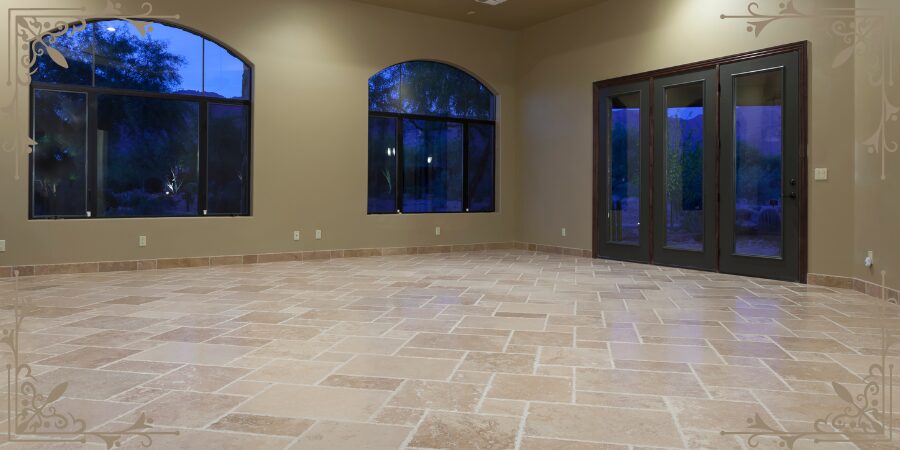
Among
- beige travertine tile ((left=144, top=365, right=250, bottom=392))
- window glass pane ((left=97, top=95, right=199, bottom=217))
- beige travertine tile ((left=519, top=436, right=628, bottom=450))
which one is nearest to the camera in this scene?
beige travertine tile ((left=519, top=436, right=628, bottom=450))

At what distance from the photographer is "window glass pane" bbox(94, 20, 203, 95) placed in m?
6.72

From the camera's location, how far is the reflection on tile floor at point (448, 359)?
2.19m

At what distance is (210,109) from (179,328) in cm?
426

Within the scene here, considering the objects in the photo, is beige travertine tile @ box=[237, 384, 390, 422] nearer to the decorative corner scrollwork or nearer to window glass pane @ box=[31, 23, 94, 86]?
the decorative corner scrollwork

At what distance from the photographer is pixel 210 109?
7363 mm

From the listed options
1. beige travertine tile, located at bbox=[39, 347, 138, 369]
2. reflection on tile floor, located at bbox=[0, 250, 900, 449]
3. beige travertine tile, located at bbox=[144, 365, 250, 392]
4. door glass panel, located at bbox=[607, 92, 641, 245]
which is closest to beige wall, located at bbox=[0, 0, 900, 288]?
door glass panel, located at bbox=[607, 92, 641, 245]

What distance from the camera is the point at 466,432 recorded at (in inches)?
83.8

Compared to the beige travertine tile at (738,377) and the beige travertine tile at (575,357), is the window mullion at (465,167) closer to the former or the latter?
the beige travertine tile at (575,357)

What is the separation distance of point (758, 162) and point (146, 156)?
261 inches

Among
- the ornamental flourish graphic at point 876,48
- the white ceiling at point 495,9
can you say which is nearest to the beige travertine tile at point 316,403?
the ornamental flourish graphic at point 876,48

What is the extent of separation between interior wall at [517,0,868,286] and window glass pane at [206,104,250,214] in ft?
13.4

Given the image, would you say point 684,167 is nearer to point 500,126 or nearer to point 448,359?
point 500,126

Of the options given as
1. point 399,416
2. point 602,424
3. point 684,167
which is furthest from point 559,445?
point 684,167

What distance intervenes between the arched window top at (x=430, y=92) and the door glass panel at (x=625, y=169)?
2.20 m
